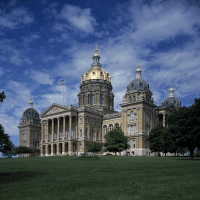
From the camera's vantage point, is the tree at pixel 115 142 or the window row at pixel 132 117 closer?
the tree at pixel 115 142

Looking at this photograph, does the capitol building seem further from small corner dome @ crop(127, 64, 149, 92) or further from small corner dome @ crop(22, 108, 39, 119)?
small corner dome @ crop(22, 108, 39, 119)

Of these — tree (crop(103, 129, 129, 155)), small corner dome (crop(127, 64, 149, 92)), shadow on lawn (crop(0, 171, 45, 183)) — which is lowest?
tree (crop(103, 129, 129, 155))

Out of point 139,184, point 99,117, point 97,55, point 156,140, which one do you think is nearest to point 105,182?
point 139,184

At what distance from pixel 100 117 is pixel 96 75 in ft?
61.5

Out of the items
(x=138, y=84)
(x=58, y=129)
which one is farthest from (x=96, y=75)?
(x=58, y=129)

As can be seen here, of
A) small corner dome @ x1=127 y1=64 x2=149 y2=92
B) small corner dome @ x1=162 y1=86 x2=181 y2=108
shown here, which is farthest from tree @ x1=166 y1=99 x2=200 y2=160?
small corner dome @ x1=162 y1=86 x2=181 y2=108

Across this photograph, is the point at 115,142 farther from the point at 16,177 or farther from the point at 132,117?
the point at 16,177

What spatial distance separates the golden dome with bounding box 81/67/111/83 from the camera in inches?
4375

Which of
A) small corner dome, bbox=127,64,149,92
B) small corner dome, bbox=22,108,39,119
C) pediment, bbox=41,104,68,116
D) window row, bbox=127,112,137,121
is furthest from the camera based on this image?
small corner dome, bbox=22,108,39,119

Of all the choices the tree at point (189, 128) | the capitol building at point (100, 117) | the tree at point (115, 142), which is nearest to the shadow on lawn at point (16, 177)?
the tree at point (189, 128)

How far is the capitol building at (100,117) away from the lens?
86.2 m

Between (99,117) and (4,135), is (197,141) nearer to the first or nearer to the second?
(4,135)

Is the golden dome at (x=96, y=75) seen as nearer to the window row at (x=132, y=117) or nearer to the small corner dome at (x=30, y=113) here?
the window row at (x=132, y=117)

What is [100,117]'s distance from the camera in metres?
99.6
